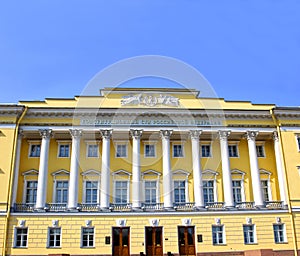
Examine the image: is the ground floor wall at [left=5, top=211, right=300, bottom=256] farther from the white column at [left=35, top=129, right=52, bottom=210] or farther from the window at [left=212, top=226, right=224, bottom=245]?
the white column at [left=35, top=129, right=52, bottom=210]

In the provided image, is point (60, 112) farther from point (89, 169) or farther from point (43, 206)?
point (43, 206)

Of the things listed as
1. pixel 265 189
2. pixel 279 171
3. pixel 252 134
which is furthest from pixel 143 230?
pixel 279 171

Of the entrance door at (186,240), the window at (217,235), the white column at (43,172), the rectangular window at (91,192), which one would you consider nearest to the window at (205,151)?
the window at (217,235)

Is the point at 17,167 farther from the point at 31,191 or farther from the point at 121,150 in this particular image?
the point at 121,150

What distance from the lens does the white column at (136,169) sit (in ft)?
88.4

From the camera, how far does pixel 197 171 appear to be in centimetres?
2794

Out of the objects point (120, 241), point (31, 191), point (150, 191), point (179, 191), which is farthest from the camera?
point (179, 191)

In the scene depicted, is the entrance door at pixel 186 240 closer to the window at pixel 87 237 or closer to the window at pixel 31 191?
the window at pixel 87 237

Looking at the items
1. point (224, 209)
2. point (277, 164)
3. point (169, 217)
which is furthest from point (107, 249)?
A: point (277, 164)

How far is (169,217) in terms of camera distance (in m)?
26.3

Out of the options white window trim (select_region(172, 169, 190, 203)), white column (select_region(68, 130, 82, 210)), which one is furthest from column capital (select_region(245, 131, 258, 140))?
white column (select_region(68, 130, 82, 210))

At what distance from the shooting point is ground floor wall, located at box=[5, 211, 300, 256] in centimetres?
2519

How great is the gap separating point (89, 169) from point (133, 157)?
144 inches

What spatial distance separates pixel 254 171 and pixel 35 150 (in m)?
17.6
